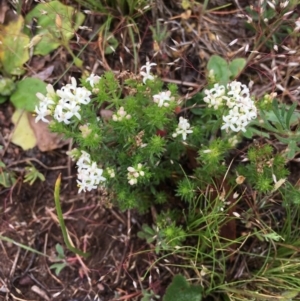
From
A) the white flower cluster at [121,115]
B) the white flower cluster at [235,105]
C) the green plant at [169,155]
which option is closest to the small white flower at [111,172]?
the green plant at [169,155]

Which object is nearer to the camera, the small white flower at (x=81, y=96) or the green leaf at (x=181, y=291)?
the small white flower at (x=81, y=96)

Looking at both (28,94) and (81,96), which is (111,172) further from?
(28,94)

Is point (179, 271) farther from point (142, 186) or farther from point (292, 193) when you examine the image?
point (292, 193)

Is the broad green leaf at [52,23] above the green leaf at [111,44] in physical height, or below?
above

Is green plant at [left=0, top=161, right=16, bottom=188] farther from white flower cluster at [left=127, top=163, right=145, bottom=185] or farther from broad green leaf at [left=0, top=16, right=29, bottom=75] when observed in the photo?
white flower cluster at [left=127, top=163, right=145, bottom=185]

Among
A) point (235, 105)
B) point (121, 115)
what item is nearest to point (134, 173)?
point (121, 115)

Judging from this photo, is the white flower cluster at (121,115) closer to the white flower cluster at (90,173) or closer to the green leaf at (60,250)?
the white flower cluster at (90,173)
